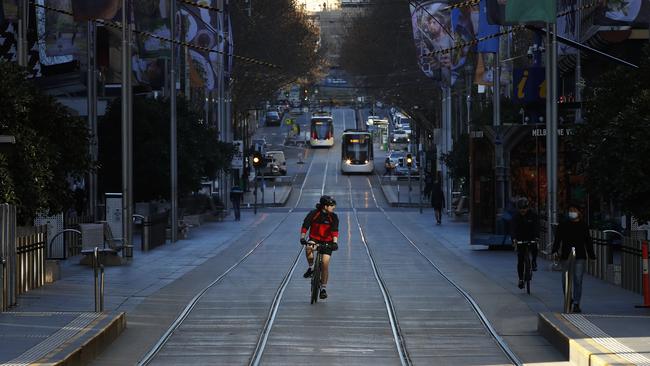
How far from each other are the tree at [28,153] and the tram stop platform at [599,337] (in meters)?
11.0

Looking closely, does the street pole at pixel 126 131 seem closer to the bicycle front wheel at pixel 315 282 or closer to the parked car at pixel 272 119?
the bicycle front wheel at pixel 315 282

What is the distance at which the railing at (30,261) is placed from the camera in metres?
24.5

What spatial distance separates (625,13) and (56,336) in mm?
26662

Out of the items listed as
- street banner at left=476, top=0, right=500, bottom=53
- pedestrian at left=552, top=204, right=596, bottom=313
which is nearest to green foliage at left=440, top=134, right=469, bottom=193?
street banner at left=476, top=0, right=500, bottom=53

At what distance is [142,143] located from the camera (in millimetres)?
55125

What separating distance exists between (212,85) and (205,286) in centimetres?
3530

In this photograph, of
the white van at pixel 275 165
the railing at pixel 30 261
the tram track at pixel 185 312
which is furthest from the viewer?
the white van at pixel 275 165

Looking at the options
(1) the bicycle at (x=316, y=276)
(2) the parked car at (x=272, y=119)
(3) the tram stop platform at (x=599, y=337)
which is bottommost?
(3) the tram stop platform at (x=599, y=337)

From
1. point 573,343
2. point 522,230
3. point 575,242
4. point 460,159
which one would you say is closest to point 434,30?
point 460,159

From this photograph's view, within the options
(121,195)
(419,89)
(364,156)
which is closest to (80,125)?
(121,195)

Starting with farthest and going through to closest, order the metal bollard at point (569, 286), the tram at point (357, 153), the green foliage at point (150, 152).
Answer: the tram at point (357, 153), the green foliage at point (150, 152), the metal bollard at point (569, 286)

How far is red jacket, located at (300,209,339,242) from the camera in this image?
2411cm

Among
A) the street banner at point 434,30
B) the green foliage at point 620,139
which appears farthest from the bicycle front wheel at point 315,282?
the street banner at point 434,30

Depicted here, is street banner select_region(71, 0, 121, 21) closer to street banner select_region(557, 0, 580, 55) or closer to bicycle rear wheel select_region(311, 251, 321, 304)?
bicycle rear wheel select_region(311, 251, 321, 304)
